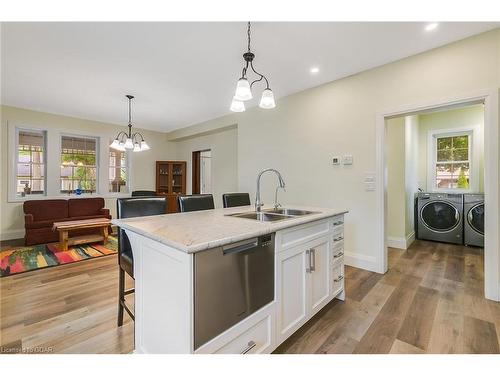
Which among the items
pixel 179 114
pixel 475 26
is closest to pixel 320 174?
pixel 475 26

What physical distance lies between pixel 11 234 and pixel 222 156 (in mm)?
4337

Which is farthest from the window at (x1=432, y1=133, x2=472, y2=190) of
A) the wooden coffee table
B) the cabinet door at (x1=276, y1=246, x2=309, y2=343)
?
the wooden coffee table

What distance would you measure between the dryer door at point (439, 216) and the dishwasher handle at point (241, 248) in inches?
169

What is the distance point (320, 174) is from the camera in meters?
3.47

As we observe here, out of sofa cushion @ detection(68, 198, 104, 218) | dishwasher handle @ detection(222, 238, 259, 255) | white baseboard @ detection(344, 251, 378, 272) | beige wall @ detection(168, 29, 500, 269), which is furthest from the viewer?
sofa cushion @ detection(68, 198, 104, 218)

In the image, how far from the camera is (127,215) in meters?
1.93

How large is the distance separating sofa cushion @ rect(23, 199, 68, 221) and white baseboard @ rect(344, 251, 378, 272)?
17.1 ft

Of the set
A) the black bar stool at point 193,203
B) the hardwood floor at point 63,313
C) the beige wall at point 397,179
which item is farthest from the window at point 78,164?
the beige wall at point 397,179

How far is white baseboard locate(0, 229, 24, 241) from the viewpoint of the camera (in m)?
4.45

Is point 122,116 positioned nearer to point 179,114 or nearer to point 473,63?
point 179,114

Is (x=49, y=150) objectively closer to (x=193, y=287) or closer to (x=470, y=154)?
(x=193, y=287)

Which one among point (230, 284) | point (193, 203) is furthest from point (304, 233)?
point (193, 203)

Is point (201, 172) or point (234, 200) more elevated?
point (201, 172)

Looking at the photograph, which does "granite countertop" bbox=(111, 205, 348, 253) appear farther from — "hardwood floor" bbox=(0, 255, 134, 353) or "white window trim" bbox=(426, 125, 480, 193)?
"white window trim" bbox=(426, 125, 480, 193)
